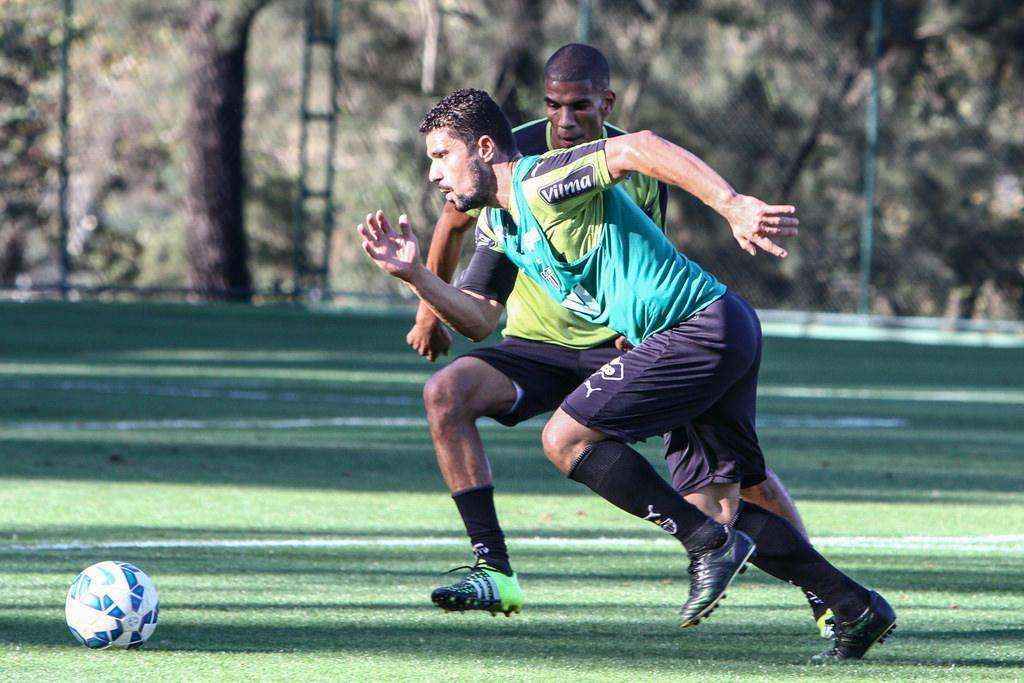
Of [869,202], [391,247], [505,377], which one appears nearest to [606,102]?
[505,377]

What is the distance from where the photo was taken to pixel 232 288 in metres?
23.5

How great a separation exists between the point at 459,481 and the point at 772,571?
3.93 ft

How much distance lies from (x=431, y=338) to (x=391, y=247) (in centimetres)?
110

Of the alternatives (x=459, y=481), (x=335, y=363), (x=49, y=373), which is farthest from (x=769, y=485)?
(x=335, y=363)

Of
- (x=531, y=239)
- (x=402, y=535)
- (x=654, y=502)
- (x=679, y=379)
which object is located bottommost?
(x=402, y=535)

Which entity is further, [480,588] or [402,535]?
[402,535]

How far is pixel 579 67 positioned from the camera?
268 inches

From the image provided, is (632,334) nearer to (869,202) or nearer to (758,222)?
(758,222)

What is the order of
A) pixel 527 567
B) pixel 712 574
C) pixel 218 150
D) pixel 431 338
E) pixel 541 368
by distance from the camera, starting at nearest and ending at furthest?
pixel 712 574, pixel 541 368, pixel 431 338, pixel 527 567, pixel 218 150

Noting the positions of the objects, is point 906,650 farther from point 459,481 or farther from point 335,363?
point 335,363

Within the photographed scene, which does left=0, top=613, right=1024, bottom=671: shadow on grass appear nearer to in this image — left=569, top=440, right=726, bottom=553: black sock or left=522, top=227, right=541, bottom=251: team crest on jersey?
left=569, top=440, right=726, bottom=553: black sock

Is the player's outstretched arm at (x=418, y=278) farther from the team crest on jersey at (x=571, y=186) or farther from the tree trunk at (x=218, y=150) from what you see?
the tree trunk at (x=218, y=150)

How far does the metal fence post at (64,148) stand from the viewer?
21.0m

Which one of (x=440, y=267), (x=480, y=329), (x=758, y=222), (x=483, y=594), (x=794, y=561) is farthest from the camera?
(x=440, y=267)
